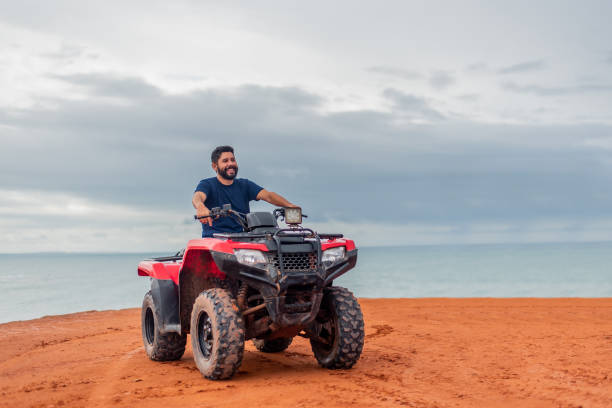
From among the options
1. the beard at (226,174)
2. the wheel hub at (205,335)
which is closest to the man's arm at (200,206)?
the beard at (226,174)

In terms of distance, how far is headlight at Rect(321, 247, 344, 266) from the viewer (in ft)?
18.6

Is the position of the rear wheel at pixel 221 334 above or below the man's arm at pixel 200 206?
below

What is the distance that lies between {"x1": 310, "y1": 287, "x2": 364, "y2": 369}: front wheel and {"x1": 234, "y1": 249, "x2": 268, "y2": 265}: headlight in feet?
3.16

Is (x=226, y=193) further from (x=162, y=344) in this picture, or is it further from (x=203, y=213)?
(x=162, y=344)

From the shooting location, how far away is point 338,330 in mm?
5781

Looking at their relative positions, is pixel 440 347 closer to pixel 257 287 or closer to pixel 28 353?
pixel 257 287

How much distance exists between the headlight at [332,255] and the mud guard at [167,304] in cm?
192

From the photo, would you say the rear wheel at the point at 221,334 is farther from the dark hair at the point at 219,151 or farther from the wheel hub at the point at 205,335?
the dark hair at the point at 219,151

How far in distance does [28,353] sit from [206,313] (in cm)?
429

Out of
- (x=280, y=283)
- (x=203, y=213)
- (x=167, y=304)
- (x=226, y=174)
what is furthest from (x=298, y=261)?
(x=167, y=304)

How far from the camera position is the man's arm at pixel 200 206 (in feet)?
19.4

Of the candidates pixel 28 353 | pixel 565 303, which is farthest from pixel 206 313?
pixel 565 303

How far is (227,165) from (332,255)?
1.59 m

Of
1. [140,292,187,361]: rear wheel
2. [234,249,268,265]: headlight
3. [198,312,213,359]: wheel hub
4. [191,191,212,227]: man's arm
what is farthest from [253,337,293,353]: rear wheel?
[234,249,268,265]: headlight
